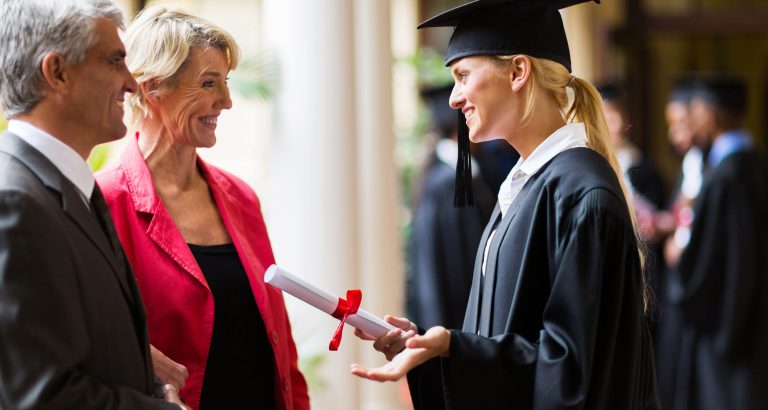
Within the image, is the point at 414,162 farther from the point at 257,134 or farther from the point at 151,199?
the point at 151,199

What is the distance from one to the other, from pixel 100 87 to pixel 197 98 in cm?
57

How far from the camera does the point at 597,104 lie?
9.20 feet

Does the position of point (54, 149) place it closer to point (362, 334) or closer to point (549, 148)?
point (362, 334)

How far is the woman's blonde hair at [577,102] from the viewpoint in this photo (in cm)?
273

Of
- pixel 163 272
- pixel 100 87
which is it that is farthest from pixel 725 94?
pixel 100 87

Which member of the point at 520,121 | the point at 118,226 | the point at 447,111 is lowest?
the point at 447,111

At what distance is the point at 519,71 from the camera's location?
8.97 ft

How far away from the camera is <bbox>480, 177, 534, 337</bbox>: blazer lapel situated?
2.68 m

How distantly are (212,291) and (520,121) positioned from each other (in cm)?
85

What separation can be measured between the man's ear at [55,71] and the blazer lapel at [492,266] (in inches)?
43.9

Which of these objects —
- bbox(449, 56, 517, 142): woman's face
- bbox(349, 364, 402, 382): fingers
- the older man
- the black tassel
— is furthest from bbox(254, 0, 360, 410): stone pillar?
the older man

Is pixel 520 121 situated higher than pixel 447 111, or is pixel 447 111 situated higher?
pixel 520 121

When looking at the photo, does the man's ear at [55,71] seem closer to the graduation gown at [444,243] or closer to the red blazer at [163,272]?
the red blazer at [163,272]

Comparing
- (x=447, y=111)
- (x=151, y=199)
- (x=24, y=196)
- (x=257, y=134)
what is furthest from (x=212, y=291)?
(x=447, y=111)
